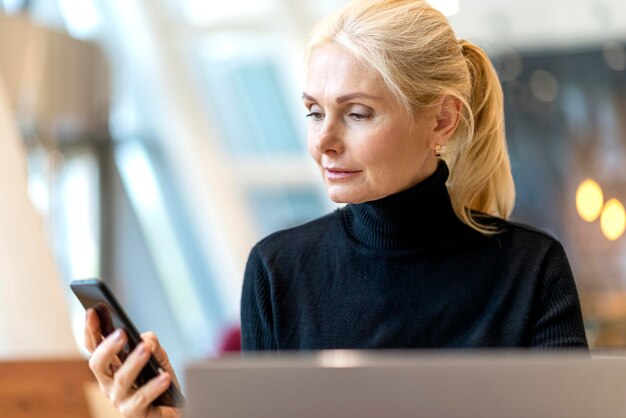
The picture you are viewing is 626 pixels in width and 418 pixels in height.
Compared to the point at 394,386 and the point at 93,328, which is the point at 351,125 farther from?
the point at 394,386

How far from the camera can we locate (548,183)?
250 inches

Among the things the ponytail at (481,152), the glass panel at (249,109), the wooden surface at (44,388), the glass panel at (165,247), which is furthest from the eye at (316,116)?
the glass panel at (165,247)

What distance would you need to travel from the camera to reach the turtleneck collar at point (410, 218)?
1.83 metres

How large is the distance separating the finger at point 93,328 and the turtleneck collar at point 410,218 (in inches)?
22.4

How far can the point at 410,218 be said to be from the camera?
1.84m

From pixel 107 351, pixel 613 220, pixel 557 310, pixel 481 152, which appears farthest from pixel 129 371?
pixel 613 220

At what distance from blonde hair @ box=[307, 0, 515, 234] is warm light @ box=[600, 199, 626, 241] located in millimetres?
4183

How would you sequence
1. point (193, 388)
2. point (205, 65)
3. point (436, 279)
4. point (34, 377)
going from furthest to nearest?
1. point (205, 65)
2. point (34, 377)
3. point (436, 279)
4. point (193, 388)

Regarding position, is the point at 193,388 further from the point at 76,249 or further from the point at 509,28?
the point at 76,249

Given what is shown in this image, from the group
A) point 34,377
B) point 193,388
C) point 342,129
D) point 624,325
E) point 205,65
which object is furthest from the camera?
point 205,65

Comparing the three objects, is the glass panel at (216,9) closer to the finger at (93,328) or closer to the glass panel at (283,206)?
the glass panel at (283,206)

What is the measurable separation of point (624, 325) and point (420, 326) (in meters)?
4.65

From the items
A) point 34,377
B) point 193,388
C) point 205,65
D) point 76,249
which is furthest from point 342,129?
point 76,249

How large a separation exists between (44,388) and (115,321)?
7.69 feet
